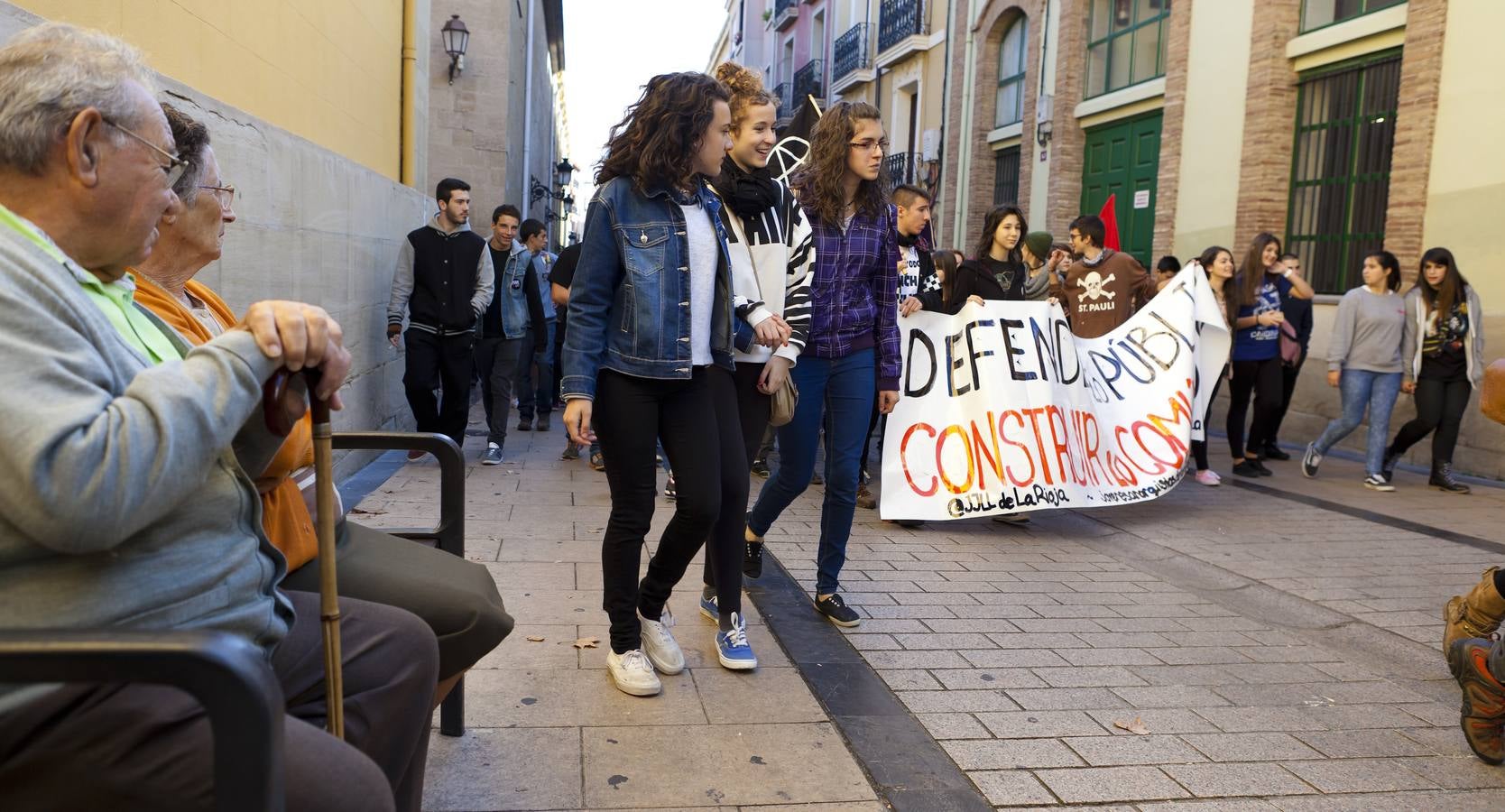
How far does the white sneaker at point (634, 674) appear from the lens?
3746 mm

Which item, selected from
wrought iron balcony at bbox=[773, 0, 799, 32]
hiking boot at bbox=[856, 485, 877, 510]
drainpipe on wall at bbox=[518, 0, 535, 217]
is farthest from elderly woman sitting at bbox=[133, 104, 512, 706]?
wrought iron balcony at bbox=[773, 0, 799, 32]

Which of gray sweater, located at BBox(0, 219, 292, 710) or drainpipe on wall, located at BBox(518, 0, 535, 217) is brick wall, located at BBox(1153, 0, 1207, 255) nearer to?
drainpipe on wall, located at BBox(518, 0, 535, 217)

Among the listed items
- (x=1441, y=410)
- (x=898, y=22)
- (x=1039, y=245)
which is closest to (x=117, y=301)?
(x=1039, y=245)

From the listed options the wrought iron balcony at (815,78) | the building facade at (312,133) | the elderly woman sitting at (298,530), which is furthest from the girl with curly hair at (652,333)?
the wrought iron balcony at (815,78)

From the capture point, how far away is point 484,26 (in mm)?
18844

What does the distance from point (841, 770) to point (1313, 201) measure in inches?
444

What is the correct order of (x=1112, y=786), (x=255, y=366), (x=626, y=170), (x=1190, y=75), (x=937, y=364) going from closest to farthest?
(x=255, y=366)
(x=1112, y=786)
(x=626, y=170)
(x=937, y=364)
(x=1190, y=75)

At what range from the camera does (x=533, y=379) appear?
38.1ft

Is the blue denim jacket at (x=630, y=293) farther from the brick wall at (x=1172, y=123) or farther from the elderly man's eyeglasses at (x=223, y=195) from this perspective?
the brick wall at (x=1172, y=123)

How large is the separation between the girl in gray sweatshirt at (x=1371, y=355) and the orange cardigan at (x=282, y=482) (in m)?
8.55

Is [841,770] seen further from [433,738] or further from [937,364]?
[937,364]

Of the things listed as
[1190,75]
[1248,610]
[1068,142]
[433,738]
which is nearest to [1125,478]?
[1248,610]

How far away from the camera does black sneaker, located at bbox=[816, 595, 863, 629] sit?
185 inches

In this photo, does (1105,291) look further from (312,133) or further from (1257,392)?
(312,133)
